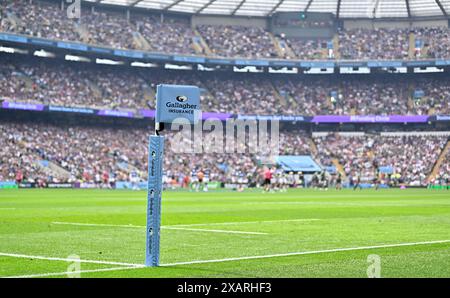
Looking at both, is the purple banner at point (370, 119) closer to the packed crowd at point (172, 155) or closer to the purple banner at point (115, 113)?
the packed crowd at point (172, 155)

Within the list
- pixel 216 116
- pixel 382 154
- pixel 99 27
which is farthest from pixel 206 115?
pixel 382 154

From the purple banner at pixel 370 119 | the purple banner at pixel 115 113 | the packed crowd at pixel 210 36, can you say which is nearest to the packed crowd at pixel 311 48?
the packed crowd at pixel 210 36

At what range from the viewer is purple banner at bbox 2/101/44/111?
69062mm

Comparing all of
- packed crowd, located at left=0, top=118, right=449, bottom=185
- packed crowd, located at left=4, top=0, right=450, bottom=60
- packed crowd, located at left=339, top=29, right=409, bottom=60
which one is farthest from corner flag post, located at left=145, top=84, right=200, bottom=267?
packed crowd, located at left=339, top=29, right=409, bottom=60

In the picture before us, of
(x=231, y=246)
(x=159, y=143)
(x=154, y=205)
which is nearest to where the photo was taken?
(x=154, y=205)

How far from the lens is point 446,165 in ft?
273

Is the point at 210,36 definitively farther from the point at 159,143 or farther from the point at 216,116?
the point at 159,143

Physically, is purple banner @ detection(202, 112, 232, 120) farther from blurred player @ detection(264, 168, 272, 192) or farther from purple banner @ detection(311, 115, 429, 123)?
blurred player @ detection(264, 168, 272, 192)

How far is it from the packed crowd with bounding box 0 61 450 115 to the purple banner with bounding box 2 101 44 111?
4.93m

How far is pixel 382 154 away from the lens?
8625 centimetres

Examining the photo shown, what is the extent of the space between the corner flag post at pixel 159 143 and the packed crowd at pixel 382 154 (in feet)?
236

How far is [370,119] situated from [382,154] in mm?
4313

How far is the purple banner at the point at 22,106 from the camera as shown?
6906 cm
